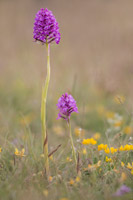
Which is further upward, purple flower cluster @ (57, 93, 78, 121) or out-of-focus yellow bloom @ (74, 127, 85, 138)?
purple flower cluster @ (57, 93, 78, 121)

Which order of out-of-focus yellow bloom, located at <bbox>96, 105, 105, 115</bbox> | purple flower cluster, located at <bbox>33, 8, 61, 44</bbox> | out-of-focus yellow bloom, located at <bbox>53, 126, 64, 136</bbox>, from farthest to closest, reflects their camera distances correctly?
1. out-of-focus yellow bloom, located at <bbox>96, 105, 105, 115</bbox>
2. out-of-focus yellow bloom, located at <bbox>53, 126, 64, 136</bbox>
3. purple flower cluster, located at <bbox>33, 8, 61, 44</bbox>

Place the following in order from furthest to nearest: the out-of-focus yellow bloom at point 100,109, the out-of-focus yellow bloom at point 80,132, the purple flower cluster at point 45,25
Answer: the out-of-focus yellow bloom at point 100,109
the out-of-focus yellow bloom at point 80,132
the purple flower cluster at point 45,25

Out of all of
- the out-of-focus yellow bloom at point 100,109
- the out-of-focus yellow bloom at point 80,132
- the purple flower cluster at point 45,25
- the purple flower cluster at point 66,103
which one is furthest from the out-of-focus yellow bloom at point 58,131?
the purple flower cluster at point 45,25

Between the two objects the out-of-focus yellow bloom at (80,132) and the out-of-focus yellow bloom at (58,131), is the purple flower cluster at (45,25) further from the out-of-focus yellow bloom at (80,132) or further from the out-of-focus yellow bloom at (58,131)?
the out-of-focus yellow bloom at (58,131)

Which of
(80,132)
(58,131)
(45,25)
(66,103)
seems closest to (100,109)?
(58,131)

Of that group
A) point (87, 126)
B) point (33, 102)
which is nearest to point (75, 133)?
point (87, 126)

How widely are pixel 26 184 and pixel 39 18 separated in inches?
38.0

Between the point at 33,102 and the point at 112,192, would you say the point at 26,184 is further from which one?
the point at 33,102

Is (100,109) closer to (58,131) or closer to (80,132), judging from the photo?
(58,131)

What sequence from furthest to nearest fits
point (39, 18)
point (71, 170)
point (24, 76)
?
1. point (24, 76)
2. point (71, 170)
3. point (39, 18)

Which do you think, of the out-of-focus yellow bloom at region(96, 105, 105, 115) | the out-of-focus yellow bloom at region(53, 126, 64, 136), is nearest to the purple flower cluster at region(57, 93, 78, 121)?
the out-of-focus yellow bloom at region(53, 126, 64, 136)

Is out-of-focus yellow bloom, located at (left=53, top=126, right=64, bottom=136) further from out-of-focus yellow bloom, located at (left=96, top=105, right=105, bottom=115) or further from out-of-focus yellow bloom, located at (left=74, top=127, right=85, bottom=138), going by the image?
out-of-focus yellow bloom, located at (left=96, top=105, right=105, bottom=115)

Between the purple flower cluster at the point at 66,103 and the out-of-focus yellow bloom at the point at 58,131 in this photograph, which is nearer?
the purple flower cluster at the point at 66,103

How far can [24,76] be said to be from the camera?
5.46 m
